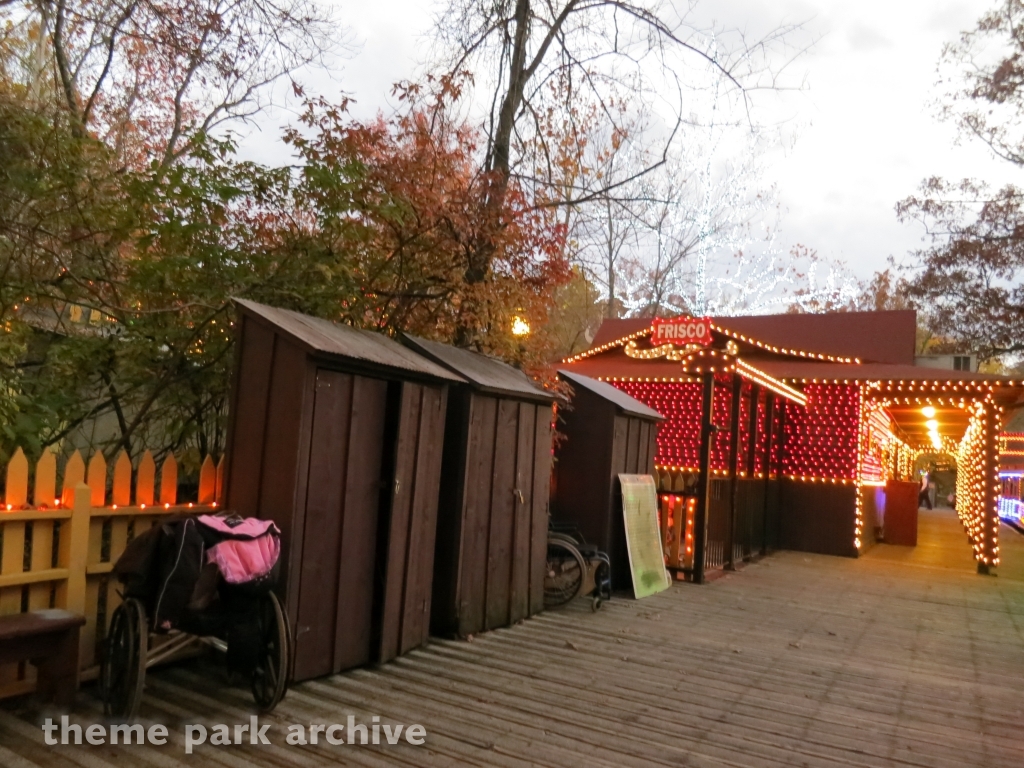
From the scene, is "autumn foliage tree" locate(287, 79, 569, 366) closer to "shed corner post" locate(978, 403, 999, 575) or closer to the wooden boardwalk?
the wooden boardwalk

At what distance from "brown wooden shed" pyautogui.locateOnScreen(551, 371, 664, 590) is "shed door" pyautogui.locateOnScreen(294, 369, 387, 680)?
11.9 feet

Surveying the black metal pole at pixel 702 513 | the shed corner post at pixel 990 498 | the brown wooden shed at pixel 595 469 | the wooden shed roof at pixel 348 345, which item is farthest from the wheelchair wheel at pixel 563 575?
the shed corner post at pixel 990 498

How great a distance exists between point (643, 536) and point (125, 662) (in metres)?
5.81

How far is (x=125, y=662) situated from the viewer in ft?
13.3

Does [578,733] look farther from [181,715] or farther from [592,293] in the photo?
[592,293]

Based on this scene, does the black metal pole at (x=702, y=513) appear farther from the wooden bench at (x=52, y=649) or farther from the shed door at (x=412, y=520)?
the wooden bench at (x=52, y=649)

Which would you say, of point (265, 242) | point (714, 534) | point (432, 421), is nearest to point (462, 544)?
point (432, 421)

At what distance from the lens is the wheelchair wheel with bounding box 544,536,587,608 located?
24.6 feet

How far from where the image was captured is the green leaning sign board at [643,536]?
8.50 m

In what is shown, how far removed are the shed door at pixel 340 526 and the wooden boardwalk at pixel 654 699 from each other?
0.21 m

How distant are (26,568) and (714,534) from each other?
8.45m

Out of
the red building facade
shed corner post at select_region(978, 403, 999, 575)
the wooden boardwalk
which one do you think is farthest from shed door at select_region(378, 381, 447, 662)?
shed corner post at select_region(978, 403, 999, 575)

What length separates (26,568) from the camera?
4555mm

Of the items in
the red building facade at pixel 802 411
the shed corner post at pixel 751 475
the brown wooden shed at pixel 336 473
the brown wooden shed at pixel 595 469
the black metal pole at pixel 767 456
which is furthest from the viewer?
the black metal pole at pixel 767 456
